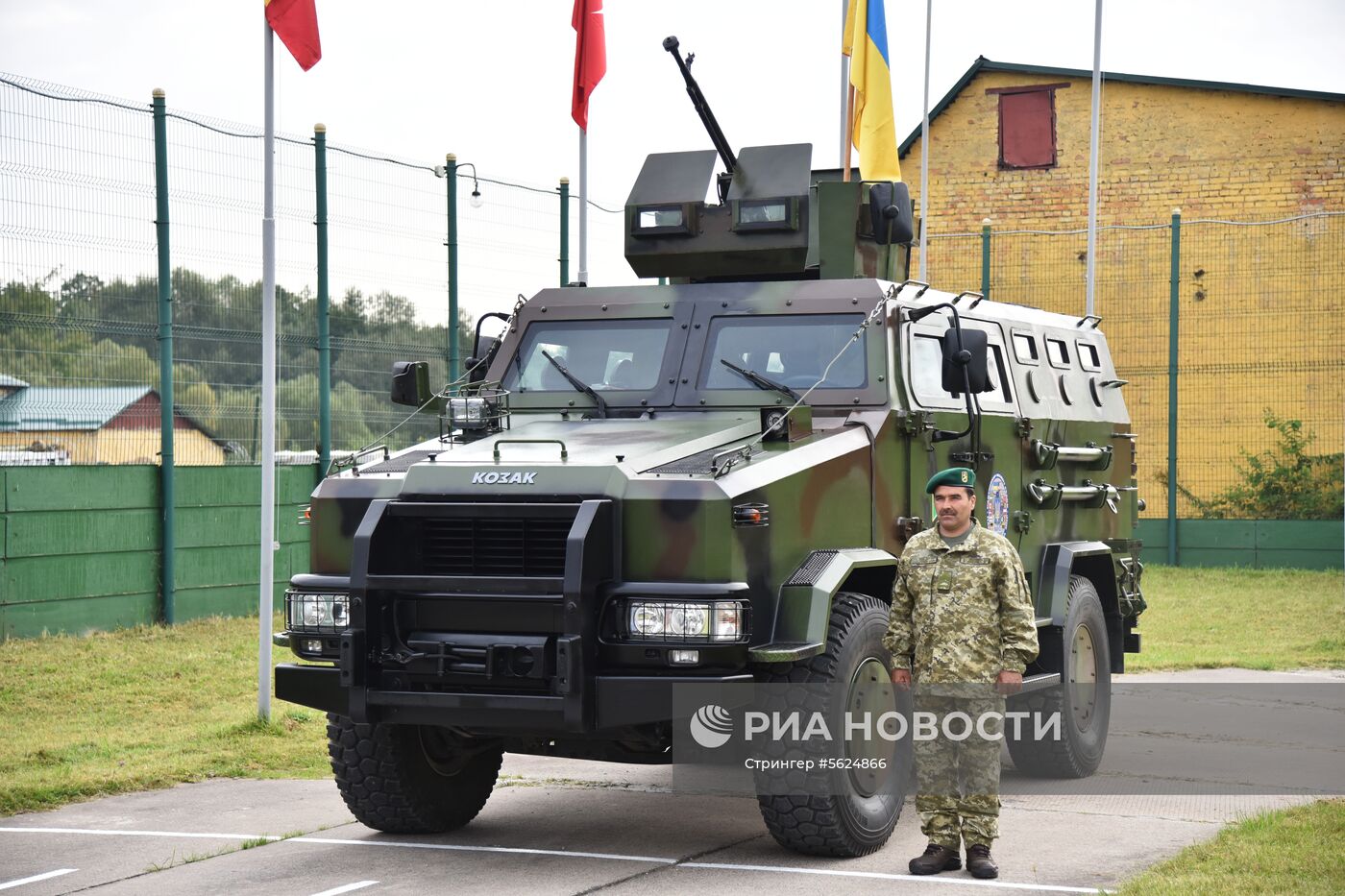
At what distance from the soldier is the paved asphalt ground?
7.8 inches

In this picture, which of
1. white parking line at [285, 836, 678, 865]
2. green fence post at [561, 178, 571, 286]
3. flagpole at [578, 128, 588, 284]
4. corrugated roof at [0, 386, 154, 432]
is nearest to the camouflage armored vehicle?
white parking line at [285, 836, 678, 865]

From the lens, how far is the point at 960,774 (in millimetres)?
7109

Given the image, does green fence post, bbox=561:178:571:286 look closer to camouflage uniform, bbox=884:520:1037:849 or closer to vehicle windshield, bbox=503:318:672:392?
vehicle windshield, bbox=503:318:672:392

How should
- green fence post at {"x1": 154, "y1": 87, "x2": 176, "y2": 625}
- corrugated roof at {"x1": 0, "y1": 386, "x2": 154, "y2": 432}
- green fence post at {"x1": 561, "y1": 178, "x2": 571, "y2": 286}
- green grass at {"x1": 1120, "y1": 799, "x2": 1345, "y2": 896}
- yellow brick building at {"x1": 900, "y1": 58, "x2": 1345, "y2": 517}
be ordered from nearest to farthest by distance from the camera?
green grass at {"x1": 1120, "y1": 799, "x2": 1345, "y2": 896} → corrugated roof at {"x1": 0, "y1": 386, "x2": 154, "y2": 432} → green fence post at {"x1": 154, "y1": 87, "x2": 176, "y2": 625} → green fence post at {"x1": 561, "y1": 178, "x2": 571, "y2": 286} → yellow brick building at {"x1": 900, "y1": 58, "x2": 1345, "y2": 517}

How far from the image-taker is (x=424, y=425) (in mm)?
17391

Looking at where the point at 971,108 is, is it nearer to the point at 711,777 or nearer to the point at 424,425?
the point at 424,425

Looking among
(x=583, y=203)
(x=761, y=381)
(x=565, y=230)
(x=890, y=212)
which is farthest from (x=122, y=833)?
(x=565, y=230)

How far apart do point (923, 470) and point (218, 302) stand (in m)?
7.87

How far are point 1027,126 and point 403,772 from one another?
68.1ft

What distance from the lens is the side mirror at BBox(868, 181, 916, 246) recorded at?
943cm

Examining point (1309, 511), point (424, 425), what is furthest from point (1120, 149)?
point (424, 425)

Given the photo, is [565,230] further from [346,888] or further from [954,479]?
[346,888]

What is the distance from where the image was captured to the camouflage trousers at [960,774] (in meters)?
7.04

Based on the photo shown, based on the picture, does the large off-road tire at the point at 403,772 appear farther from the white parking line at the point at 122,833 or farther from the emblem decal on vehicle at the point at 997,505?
the emblem decal on vehicle at the point at 997,505
